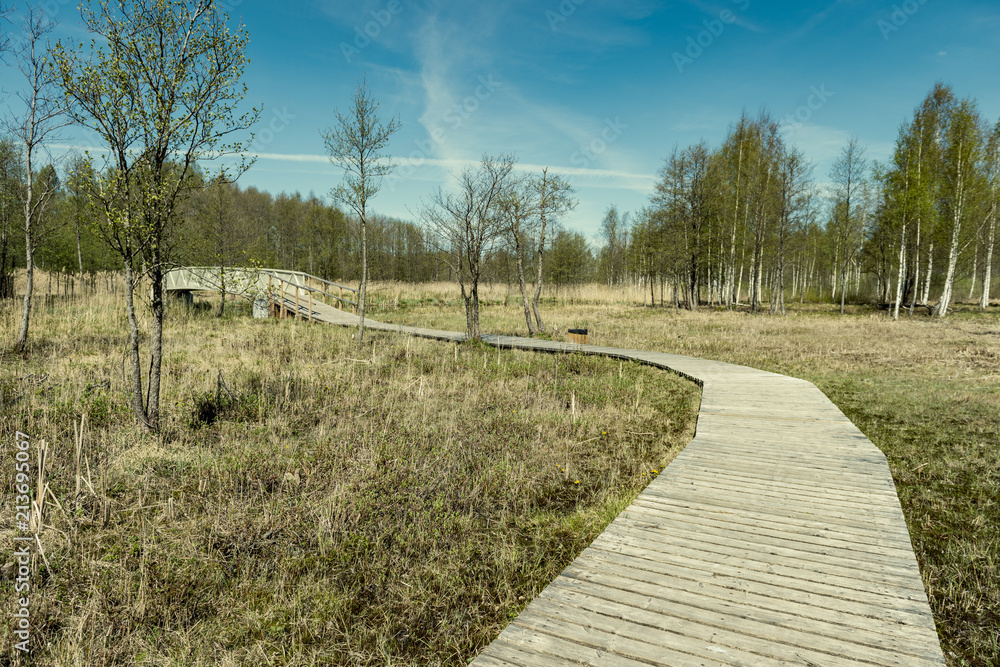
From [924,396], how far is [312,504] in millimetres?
10001

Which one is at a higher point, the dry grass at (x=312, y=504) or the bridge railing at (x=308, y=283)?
the bridge railing at (x=308, y=283)

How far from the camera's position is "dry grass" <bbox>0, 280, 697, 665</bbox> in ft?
9.96

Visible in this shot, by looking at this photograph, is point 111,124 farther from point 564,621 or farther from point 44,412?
point 564,621

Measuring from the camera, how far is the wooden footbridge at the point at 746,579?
2322 millimetres

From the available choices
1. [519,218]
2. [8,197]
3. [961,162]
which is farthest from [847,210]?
[8,197]

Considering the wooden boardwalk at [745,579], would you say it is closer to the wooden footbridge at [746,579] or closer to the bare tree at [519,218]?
the wooden footbridge at [746,579]

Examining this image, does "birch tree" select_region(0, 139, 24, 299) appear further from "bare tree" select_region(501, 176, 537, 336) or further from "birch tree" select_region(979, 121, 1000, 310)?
"birch tree" select_region(979, 121, 1000, 310)

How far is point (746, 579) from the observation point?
291 centimetres

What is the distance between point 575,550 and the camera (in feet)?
13.1

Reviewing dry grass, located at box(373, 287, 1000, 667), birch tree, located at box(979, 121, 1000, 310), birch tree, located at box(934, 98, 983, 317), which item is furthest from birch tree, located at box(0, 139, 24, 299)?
birch tree, located at box(979, 121, 1000, 310)

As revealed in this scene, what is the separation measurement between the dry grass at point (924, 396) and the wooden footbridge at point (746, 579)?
45cm

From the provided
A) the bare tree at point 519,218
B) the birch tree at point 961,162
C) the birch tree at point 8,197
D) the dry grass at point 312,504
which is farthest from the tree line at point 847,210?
the birch tree at point 8,197

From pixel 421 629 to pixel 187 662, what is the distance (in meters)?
1.32

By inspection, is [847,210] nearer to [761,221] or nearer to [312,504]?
[761,221]
